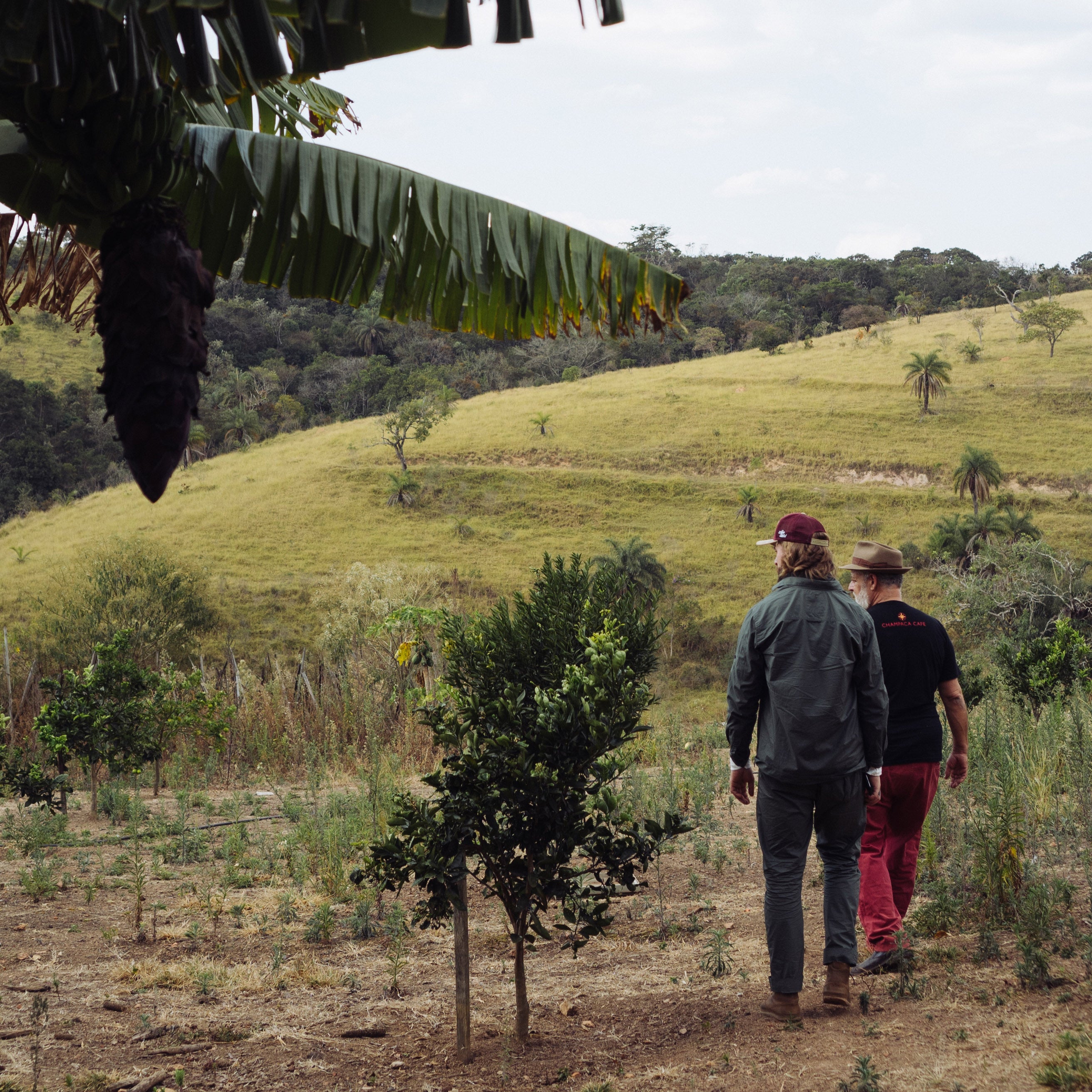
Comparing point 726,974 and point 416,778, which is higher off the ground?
point 726,974

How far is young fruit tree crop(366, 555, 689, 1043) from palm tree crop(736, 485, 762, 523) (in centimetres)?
3290

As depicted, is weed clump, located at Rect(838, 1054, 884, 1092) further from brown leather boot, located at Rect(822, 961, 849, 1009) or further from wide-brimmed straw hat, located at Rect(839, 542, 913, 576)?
wide-brimmed straw hat, located at Rect(839, 542, 913, 576)

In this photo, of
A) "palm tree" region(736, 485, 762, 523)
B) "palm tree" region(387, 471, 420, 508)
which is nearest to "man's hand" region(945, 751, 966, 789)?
"palm tree" region(736, 485, 762, 523)

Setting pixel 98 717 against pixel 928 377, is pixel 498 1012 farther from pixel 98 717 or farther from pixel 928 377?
pixel 928 377

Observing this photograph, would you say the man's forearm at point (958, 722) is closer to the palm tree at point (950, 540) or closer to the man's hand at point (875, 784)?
the man's hand at point (875, 784)

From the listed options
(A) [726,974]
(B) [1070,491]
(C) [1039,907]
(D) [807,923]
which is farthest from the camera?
(B) [1070,491]

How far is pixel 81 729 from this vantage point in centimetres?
808

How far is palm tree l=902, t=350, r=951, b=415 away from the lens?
42781mm

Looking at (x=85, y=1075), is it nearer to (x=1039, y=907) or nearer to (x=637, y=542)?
(x=1039, y=907)

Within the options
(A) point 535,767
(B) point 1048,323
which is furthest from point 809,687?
(B) point 1048,323

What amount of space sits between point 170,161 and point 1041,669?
8164 mm

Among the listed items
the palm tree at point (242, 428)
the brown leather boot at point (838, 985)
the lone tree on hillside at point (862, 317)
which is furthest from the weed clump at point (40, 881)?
the lone tree on hillside at point (862, 317)

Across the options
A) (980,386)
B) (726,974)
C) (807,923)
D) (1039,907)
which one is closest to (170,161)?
(726,974)

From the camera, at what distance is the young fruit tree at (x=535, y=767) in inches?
121
